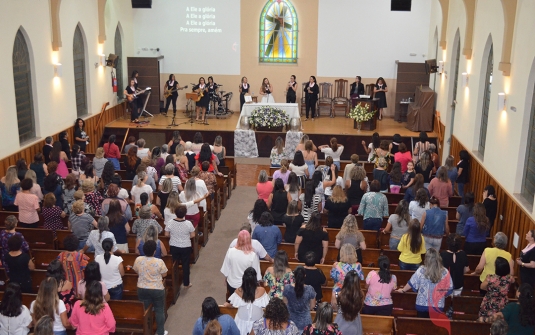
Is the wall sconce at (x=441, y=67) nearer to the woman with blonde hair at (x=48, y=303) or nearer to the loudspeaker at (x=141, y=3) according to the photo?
the loudspeaker at (x=141, y=3)

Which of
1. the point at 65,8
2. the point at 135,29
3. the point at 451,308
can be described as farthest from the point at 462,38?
the point at 135,29

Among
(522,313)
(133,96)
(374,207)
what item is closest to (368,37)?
(133,96)

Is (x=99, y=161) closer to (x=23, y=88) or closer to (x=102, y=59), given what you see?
(x=23, y=88)

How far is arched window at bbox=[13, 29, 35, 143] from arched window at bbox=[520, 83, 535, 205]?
34.2 ft

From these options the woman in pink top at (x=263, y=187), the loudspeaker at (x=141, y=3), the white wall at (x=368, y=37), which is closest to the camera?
the woman in pink top at (x=263, y=187)

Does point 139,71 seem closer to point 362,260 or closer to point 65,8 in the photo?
point 65,8

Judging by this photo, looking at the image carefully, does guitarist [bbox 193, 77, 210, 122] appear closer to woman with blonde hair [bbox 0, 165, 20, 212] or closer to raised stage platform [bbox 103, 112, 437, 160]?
raised stage platform [bbox 103, 112, 437, 160]

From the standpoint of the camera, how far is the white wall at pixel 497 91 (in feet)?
31.7

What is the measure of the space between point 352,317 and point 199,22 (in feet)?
53.3

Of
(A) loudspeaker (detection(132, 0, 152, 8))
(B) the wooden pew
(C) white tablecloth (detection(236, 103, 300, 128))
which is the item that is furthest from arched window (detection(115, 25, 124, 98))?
(B) the wooden pew

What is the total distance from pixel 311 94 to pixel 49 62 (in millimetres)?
8326

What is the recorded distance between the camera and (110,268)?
23.9 ft

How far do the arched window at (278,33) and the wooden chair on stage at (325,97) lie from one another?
140 cm

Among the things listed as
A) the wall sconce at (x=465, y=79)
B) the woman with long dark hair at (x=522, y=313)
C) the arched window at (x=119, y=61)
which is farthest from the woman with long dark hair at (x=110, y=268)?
the arched window at (x=119, y=61)
